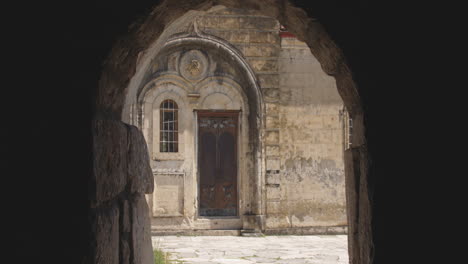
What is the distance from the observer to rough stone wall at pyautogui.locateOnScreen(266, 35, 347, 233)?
10773mm

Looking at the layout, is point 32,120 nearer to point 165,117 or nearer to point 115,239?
point 115,239

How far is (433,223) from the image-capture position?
186 cm

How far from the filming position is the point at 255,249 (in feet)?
28.7

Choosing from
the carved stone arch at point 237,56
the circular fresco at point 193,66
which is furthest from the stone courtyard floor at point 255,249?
the circular fresco at point 193,66

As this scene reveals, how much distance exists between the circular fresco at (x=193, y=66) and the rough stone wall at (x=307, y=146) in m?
1.81

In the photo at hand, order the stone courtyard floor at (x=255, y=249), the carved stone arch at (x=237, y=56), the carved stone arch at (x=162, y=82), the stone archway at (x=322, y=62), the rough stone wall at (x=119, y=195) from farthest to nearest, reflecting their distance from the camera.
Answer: the carved stone arch at (x=237, y=56)
the carved stone arch at (x=162, y=82)
the stone courtyard floor at (x=255, y=249)
the stone archway at (x=322, y=62)
the rough stone wall at (x=119, y=195)

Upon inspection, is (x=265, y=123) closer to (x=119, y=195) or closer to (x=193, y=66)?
(x=193, y=66)

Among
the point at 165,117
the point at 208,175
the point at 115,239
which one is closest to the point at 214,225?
the point at 208,175

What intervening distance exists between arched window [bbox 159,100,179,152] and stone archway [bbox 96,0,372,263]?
27.8ft

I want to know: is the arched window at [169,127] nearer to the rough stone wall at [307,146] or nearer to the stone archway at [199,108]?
the stone archway at [199,108]

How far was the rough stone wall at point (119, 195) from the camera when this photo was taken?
1.84 metres

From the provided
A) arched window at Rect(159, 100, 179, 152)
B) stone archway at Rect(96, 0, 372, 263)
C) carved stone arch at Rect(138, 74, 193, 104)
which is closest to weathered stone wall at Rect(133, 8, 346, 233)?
carved stone arch at Rect(138, 74, 193, 104)

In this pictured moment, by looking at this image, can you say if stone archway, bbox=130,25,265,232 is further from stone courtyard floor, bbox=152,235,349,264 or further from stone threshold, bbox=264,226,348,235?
stone courtyard floor, bbox=152,235,349,264

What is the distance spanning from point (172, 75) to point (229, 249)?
419cm
